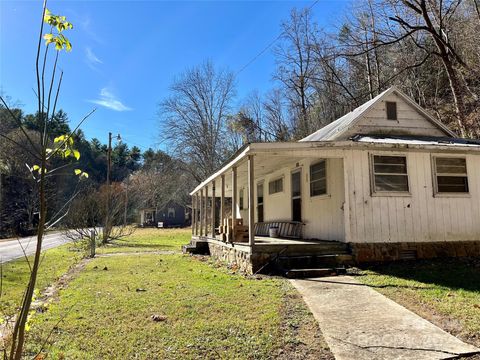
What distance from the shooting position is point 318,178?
1064 centimetres

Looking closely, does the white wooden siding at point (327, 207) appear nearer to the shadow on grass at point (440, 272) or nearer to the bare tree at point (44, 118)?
the shadow on grass at point (440, 272)

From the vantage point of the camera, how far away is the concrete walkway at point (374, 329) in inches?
149

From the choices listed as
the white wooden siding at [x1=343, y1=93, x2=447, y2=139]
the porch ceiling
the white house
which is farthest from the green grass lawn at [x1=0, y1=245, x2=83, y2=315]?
the white wooden siding at [x1=343, y1=93, x2=447, y2=139]

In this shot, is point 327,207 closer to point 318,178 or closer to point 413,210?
point 318,178

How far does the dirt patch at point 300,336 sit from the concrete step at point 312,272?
6.72ft

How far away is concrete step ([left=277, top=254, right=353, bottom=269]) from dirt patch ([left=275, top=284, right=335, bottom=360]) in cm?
262

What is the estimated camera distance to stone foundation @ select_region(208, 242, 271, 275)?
8.30 m

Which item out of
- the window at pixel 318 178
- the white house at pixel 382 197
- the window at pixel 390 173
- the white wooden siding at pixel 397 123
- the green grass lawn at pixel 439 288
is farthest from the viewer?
the white wooden siding at pixel 397 123

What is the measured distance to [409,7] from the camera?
54.1 ft

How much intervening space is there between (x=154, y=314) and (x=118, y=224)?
2091 centimetres

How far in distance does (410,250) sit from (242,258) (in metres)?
4.06

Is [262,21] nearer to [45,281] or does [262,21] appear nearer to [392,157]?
[392,157]

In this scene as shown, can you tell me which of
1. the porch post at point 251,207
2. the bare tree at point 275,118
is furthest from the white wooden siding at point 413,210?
the bare tree at point 275,118

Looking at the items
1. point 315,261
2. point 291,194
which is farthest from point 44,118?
point 291,194
